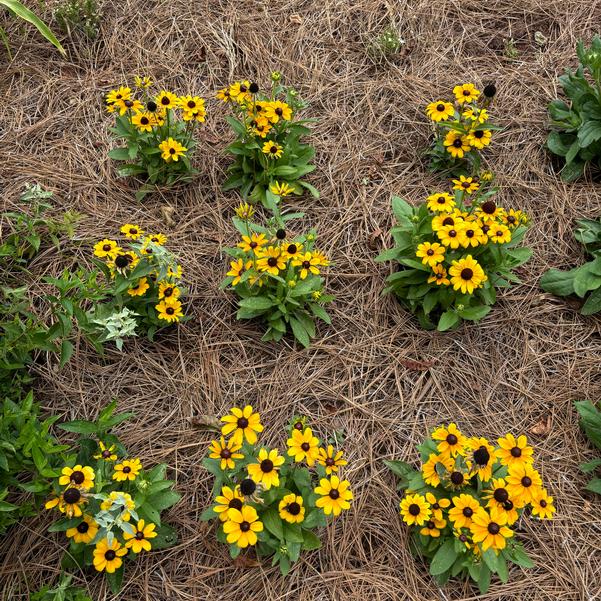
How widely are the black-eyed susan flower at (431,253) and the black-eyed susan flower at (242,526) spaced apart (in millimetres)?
1264

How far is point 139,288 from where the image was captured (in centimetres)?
247

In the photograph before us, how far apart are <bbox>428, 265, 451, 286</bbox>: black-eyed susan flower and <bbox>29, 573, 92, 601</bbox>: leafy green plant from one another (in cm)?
179

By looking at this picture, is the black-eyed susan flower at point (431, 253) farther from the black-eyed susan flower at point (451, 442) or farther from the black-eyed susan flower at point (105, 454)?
the black-eyed susan flower at point (105, 454)

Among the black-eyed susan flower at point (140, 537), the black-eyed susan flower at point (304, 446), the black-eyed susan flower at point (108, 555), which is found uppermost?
the black-eyed susan flower at point (304, 446)

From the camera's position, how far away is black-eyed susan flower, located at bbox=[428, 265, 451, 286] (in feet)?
8.23

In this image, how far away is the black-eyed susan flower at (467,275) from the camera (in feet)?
8.00

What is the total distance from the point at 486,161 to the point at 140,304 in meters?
2.00

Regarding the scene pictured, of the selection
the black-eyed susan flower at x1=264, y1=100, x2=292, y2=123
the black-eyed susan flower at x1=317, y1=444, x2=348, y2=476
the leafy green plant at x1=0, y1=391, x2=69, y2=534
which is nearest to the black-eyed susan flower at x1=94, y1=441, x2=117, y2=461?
the leafy green plant at x1=0, y1=391, x2=69, y2=534

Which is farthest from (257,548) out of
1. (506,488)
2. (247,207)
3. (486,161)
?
(486,161)

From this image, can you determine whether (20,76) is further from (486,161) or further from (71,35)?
(486,161)

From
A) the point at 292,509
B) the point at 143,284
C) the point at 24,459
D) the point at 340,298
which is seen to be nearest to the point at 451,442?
the point at 292,509

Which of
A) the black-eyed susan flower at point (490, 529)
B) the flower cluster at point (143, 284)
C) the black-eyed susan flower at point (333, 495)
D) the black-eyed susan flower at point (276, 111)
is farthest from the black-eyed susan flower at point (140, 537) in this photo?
the black-eyed susan flower at point (276, 111)

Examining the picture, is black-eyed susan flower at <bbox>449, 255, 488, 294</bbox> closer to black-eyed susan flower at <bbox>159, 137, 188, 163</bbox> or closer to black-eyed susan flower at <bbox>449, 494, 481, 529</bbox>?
black-eyed susan flower at <bbox>449, 494, 481, 529</bbox>

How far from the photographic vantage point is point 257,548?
2068 millimetres
